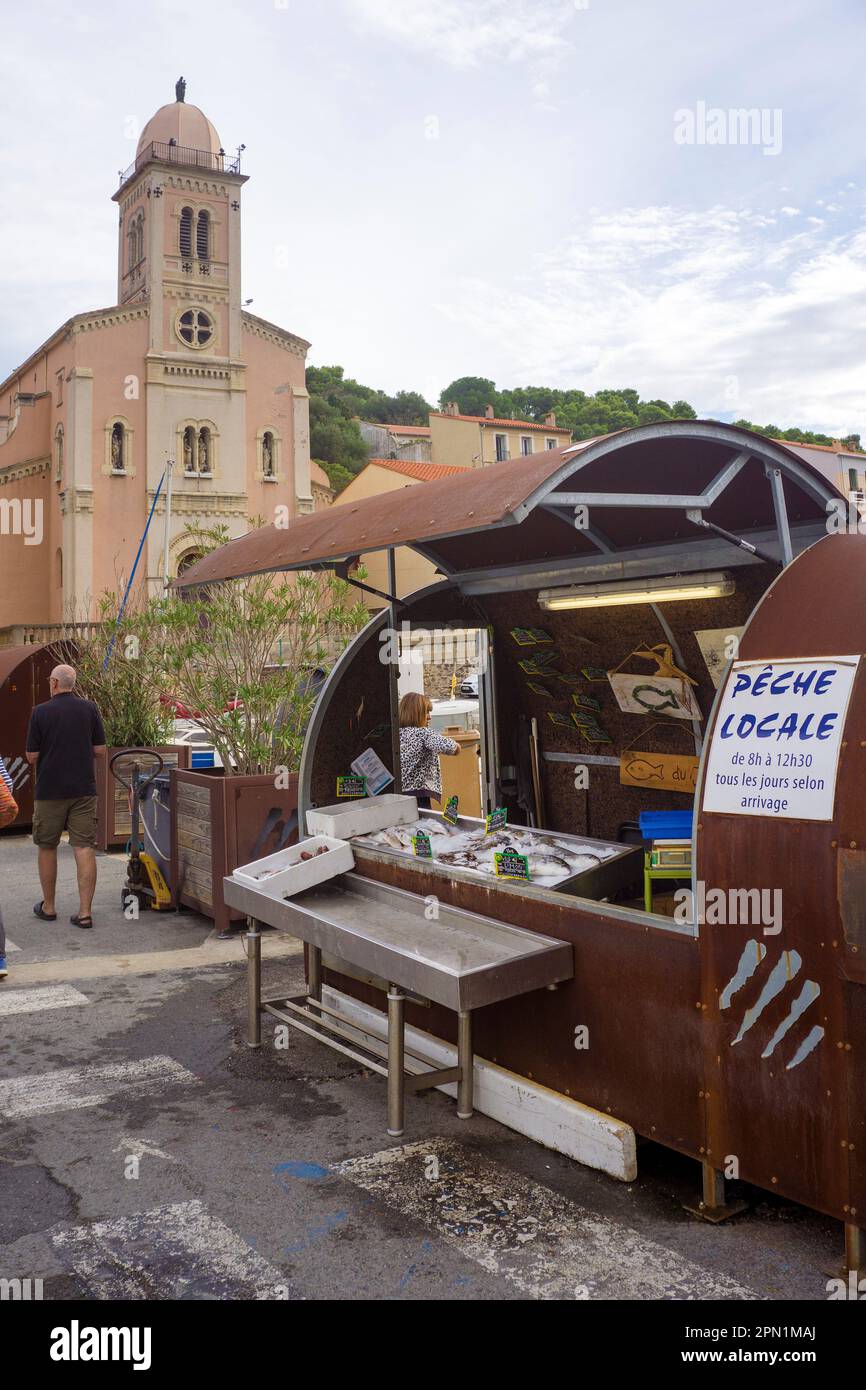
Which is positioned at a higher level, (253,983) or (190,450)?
(190,450)

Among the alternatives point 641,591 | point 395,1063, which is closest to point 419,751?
point 641,591

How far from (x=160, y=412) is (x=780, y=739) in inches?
1556

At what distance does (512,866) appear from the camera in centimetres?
502

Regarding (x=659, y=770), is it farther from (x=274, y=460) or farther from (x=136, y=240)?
(x=136, y=240)

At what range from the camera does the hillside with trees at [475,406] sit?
209 feet

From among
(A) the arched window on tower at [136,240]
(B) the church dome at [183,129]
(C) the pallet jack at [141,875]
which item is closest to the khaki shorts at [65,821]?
(C) the pallet jack at [141,875]

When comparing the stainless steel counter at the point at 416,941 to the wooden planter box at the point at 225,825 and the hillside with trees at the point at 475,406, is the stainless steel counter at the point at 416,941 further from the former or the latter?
the hillside with trees at the point at 475,406

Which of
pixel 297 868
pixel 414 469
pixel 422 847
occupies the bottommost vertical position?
pixel 297 868

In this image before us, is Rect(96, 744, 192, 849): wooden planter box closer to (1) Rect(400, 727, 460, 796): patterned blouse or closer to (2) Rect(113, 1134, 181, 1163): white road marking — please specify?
(1) Rect(400, 727, 460, 796): patterned blouse

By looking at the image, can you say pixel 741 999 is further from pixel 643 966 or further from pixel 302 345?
pixel 302 345

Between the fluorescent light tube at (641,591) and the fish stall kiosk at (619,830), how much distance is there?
20mm

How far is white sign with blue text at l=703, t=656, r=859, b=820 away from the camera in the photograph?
3471 millimetres

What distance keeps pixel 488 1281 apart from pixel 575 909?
1.48m

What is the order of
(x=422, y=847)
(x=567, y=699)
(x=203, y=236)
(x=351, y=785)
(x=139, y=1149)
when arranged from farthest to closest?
(x=203, y=236), (x=567, y=699), (x=351, y=785), (x=422, y=847), (x=139, y=1149)
